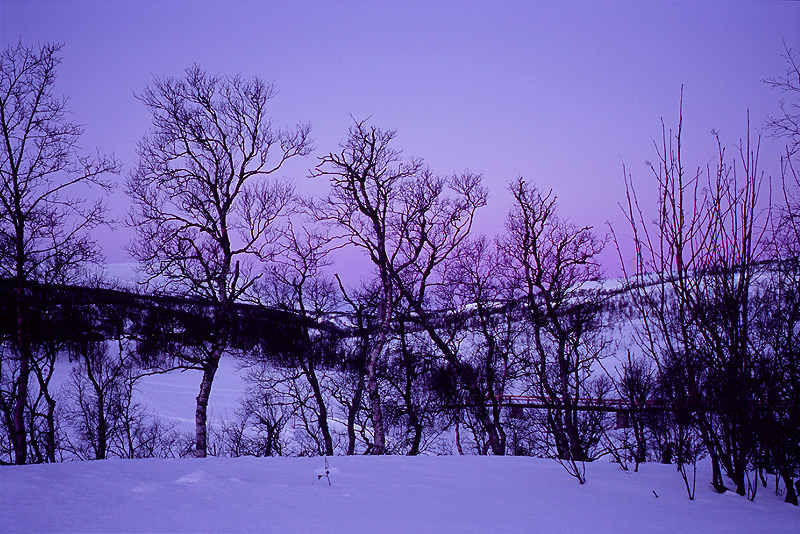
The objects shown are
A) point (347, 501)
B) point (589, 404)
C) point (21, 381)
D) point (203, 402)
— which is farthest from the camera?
point (589, 404)

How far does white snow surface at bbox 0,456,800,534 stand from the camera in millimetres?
2477

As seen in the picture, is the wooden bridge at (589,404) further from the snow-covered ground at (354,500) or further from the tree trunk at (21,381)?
the tree trunk at (21,381)

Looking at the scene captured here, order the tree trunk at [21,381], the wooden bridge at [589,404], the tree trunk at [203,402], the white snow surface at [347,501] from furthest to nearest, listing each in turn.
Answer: the tree trunk at [203,402] < the tree trunk at [21,381] < the wooden bridge at [589,404] < the white snow surface at [347,501]

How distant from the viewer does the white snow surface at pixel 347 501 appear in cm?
248

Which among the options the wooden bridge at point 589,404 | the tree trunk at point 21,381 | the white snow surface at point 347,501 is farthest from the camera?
the tree trunk at point 21,381

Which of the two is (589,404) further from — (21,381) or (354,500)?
(21,381)

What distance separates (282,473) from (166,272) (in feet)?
21.8

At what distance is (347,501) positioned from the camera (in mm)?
3062

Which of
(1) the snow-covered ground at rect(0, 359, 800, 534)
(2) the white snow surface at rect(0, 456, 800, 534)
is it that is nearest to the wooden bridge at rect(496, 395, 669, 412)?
(1) the snow-covered ground at rect(0, 359, 800, 534)

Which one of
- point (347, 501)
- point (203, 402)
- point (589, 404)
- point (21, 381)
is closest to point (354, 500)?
point (347, 501)

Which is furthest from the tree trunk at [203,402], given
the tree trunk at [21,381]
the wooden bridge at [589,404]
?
the wooden bridge at [589,404]

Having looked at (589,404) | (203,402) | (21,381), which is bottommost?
(589,404)

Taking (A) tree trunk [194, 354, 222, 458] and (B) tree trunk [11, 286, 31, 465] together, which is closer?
(B) tree trunk [11, 286, 31, 465]

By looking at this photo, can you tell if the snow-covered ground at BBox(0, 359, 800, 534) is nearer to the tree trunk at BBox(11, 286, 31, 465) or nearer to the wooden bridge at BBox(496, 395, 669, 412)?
the wooden bridge at BBox(496, 395, 669, 412)
